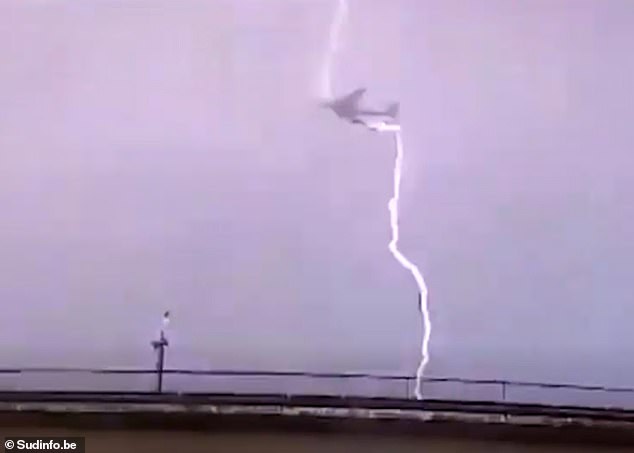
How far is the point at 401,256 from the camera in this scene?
1.45 meters

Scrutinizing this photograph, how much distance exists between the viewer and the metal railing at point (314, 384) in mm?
1348

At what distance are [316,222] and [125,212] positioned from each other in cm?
28

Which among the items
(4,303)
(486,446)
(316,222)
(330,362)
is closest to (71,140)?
(4,303)

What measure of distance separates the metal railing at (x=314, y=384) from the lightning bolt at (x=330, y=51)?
426 millimetres

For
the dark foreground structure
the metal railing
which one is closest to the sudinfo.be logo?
the dark foreground structure

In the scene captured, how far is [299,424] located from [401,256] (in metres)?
0.34

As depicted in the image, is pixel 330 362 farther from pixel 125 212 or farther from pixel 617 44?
pixel 617 44

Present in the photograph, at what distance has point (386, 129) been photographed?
1.48 m

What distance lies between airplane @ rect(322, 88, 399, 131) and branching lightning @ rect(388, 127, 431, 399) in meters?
0.02

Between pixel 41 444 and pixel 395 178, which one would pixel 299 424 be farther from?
pixel 395 178

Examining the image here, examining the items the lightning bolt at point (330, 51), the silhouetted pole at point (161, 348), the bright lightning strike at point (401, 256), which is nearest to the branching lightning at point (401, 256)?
the bright lightning strike at point (401, 256)

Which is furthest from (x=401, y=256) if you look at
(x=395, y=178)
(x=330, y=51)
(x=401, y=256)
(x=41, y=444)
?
(x=41, y=444)

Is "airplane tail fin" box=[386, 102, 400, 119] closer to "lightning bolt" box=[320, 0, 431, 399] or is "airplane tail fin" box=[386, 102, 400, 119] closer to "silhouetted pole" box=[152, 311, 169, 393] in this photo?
Result: "lightning bolt" box=[320, 0, 431, 399]

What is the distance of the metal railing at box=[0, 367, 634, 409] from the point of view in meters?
1.35
